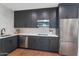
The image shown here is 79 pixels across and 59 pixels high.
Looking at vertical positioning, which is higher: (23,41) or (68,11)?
(68,11)

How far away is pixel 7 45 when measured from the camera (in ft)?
14.1

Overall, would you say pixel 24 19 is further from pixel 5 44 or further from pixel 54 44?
pixel 54 44

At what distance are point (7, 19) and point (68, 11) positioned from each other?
299 centimetres

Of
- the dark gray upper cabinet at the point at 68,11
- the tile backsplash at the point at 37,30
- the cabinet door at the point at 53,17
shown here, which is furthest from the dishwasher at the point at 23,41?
the dark gray upper cabinet at the point at 68,11

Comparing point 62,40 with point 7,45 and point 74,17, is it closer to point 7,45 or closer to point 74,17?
point 74,17

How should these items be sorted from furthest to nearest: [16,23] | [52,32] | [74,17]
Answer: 1. [16,23]
2. [52,32]
3. [74,17]

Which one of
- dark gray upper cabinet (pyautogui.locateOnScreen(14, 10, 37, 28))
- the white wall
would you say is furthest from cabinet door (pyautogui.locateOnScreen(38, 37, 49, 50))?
the white wall

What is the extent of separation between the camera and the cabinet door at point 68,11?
4211 mm

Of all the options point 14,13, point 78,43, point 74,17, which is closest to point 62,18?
point 74,17

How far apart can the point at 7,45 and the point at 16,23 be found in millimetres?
1825

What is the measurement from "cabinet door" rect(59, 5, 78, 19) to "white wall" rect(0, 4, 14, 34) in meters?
2.61

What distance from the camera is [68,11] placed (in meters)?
4.28

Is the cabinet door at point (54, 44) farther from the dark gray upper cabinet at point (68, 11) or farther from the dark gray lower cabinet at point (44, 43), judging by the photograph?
the dark gray upper cabinet at point (68, 11)

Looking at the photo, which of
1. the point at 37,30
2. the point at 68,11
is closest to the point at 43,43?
the point at 37,30
